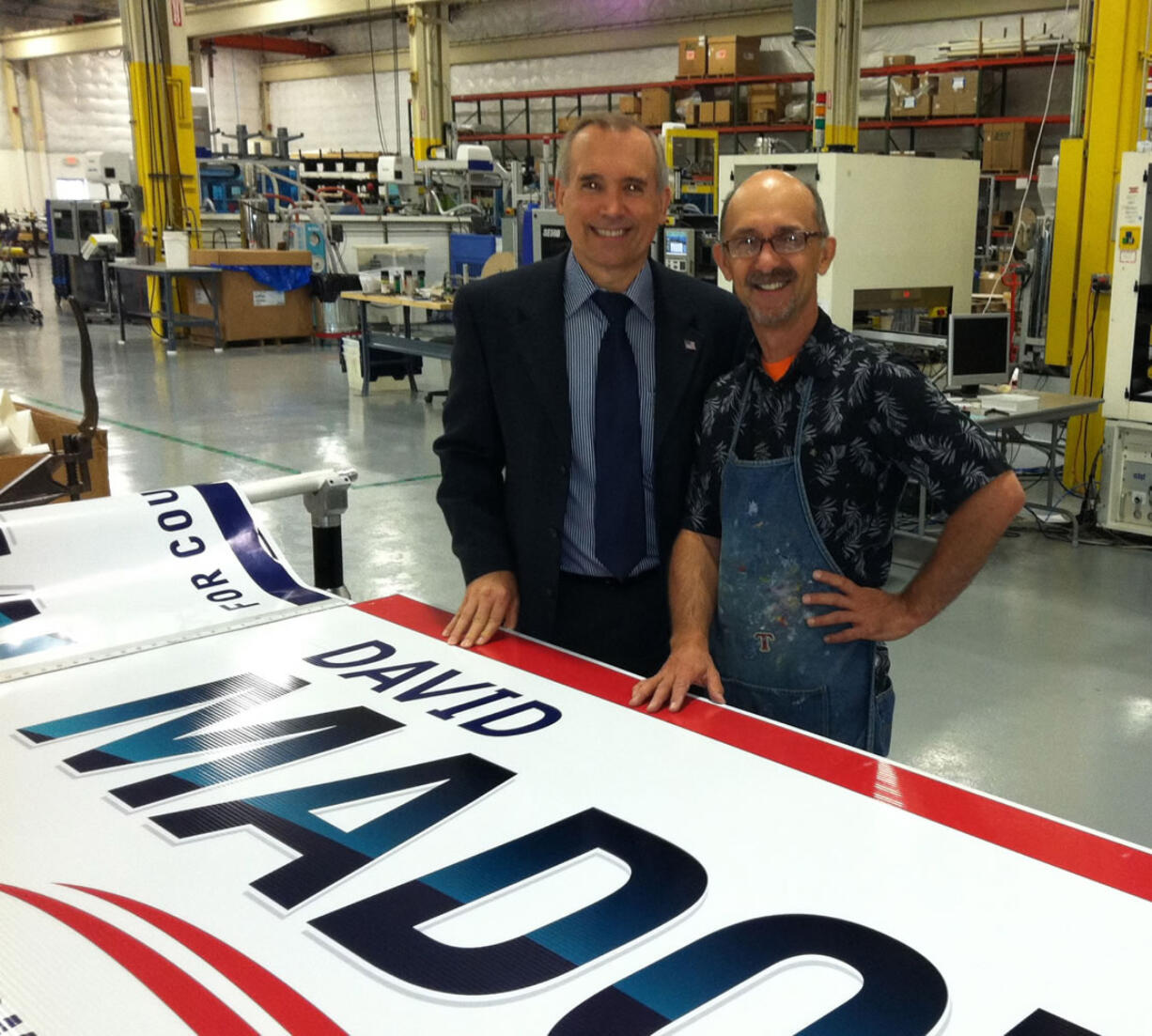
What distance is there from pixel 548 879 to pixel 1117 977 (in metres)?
A: 0.49

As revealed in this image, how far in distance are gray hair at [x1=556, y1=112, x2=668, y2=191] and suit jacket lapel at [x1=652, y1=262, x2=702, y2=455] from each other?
0.18 meters

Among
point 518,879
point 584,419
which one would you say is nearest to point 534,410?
point 584,419

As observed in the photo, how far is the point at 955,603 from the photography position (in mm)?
4633

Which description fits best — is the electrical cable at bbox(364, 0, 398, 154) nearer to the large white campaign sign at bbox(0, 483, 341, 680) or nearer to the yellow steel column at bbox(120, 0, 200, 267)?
the yellow steel column at bbox(120, 0, 200, 267)

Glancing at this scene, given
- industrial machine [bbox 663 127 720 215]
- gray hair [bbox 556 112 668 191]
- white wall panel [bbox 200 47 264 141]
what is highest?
white wall panel [bbox 200 47 264 141]

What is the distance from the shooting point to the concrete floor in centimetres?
319

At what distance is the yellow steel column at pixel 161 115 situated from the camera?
11844mm

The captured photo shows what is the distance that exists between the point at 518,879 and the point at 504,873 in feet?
0.06

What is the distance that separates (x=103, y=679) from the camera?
5.24ft

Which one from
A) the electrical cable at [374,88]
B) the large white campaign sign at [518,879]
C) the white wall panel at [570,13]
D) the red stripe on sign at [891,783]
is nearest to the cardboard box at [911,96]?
the white wall panel at [570,13]

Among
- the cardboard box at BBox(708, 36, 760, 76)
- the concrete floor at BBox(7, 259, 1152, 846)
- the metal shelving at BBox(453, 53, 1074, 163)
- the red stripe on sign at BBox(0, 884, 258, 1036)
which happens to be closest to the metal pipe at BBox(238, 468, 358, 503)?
the red stripe on sign at BBox(0, 884, 258, 1036)

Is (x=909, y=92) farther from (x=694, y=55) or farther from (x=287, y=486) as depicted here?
(x=287, y=486)

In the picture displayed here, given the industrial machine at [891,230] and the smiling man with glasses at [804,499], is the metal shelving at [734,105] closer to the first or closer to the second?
the industrial machine at [891,230]

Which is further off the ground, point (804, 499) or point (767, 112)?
point (767, 112)
